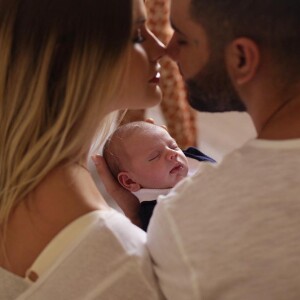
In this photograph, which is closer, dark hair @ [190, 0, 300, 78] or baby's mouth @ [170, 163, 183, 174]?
dark hair @ [190, 0, 300, 78]

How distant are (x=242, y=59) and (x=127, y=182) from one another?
69cm

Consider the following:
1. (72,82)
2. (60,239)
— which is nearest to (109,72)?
(72,82)

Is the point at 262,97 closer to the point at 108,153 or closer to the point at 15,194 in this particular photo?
the point at 15,194

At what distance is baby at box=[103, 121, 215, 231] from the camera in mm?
1647

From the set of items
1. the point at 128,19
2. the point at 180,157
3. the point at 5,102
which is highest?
the point at 128,19

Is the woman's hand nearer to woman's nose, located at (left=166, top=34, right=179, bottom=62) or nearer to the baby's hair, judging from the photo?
the baby's hair

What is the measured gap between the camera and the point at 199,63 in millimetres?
1171

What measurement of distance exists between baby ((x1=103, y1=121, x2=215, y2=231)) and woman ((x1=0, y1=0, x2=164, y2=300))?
55 centimetres

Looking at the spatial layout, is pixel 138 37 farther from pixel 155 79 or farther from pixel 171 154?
pixel 171 154

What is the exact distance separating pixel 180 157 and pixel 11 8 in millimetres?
768

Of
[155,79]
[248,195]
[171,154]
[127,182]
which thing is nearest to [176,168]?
[171,154]

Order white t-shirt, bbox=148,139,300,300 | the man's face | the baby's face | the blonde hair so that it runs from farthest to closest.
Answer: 1. the baby's face
2. the man's face
3. the blonde hair
4. white t-shirt, bbox=148,139,300,300

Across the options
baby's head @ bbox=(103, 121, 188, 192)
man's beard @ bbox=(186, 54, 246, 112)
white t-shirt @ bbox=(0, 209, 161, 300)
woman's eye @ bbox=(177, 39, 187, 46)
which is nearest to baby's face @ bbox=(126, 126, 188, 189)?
baby's head @ bbox=(103, 121, 188, 192)

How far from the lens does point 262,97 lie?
1069 mm
